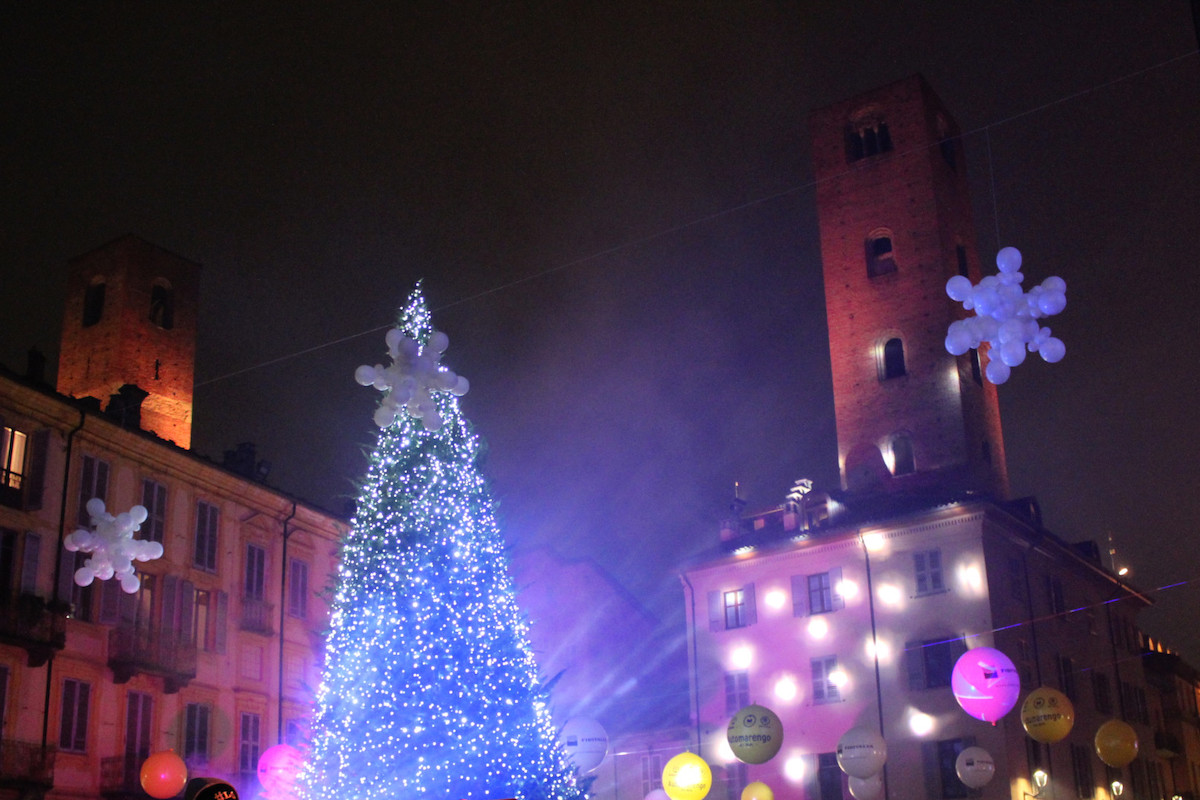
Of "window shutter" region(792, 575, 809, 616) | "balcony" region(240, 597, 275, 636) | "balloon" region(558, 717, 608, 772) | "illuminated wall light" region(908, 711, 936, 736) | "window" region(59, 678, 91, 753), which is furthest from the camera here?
"window shutter" region(792, 575, 809, 616)

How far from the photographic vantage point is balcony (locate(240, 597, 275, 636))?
1118 inches

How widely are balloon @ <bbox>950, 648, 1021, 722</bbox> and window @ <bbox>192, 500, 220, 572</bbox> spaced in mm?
16812

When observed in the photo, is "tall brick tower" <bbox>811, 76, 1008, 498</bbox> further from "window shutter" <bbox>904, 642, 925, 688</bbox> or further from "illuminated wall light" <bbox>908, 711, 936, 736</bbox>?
"illuminated wall light" <bbox>908, 711, 936, 736</bbox>

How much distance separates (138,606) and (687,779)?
39.8 feet

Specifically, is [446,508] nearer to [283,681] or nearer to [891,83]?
[283,681]

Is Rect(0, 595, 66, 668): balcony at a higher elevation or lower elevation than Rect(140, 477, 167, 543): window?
lower

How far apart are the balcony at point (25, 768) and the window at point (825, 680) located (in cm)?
2034

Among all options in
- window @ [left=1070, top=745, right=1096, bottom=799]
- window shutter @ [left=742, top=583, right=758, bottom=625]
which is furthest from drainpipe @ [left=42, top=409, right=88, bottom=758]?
window @ [left=1070, top=745, right=1096, bottom=799]

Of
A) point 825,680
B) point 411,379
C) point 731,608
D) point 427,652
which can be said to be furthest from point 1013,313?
point 731,608

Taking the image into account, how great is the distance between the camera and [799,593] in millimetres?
35281

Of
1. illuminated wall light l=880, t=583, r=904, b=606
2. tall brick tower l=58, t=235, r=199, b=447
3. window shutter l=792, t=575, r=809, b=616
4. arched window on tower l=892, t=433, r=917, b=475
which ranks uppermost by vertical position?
tall brick tower l=58, t=235, r=199, b=447

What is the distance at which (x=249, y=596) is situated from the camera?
28.8 meters

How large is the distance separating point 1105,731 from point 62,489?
67.9ft

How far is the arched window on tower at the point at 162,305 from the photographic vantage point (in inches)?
1404
